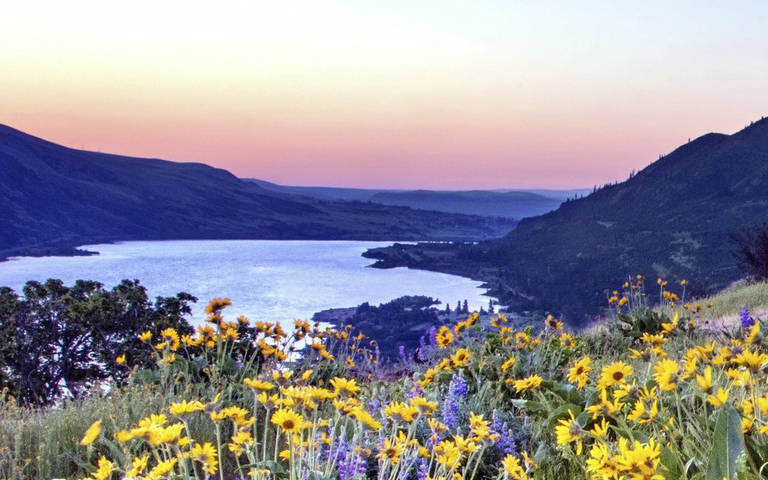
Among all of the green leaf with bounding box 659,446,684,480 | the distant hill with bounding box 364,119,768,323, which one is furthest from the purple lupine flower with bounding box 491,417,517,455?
the distant hill with bounding box 364,119,768,323

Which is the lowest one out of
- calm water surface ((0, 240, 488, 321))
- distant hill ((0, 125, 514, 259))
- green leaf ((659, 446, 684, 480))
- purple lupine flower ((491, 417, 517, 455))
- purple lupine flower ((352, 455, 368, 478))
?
calm water surface ((0, 240, 488, 321))

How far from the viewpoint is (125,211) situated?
16812cm

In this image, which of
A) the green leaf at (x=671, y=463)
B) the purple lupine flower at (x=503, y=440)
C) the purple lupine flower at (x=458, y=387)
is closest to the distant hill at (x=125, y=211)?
the purple lupine flower at (x=458, y=387)

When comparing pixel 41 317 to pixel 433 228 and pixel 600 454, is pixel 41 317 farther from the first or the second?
→ pixel 433 228

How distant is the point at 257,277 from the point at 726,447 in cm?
9716

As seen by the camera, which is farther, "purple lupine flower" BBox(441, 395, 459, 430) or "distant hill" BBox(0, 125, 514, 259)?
"distant hill" BBox(0, 125, 514, 259)

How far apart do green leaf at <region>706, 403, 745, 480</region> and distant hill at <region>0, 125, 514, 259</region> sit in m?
137

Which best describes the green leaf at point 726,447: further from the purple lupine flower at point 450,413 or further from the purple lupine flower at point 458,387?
the purple lupine flower at point 458,387

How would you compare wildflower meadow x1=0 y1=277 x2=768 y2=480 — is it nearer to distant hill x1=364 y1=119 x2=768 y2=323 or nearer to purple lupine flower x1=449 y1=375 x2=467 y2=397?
purple lupine flower x1=449 y1=375 x2=467 y2=397

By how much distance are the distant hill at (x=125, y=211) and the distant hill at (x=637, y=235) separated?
59.7 meters

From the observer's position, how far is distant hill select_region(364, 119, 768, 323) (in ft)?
230

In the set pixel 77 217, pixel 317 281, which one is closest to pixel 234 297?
pixel 317 281

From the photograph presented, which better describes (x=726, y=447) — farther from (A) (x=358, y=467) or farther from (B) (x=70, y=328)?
(B) (x=70, y=328)

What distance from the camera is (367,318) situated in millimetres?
67438
